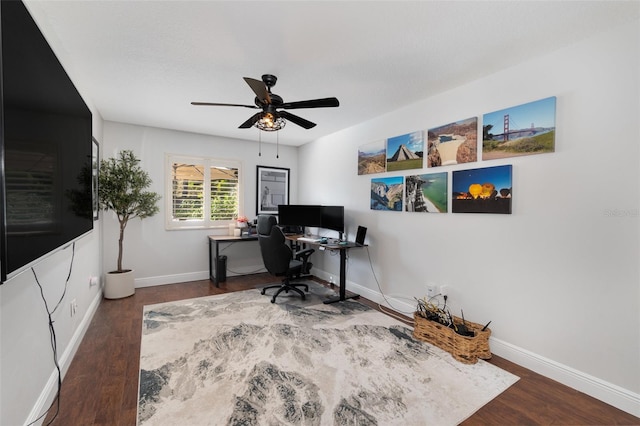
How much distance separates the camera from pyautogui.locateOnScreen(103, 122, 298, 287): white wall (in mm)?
4238

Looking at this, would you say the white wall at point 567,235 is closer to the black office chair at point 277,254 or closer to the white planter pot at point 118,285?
the black office chair at point 277,254

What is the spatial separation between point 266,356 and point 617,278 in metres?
2.67

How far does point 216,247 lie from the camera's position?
4.55 meters

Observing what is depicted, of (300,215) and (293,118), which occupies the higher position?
(293,118)

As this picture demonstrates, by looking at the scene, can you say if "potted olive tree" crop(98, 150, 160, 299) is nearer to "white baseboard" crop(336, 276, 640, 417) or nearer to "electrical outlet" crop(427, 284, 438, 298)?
"electrical outlet" crop(427, 284, 438, 298)

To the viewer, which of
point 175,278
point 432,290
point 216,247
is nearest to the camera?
point 432,290

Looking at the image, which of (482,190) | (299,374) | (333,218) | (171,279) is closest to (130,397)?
(299,374)

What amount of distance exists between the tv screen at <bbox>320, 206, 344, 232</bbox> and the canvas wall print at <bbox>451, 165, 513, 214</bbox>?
5.44ft

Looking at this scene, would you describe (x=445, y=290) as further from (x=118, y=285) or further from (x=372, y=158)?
(x=118, y=285)

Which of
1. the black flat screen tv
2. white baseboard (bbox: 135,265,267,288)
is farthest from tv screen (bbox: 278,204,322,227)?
the black flat screen tv

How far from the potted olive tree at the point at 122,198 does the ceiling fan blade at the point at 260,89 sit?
255 cm

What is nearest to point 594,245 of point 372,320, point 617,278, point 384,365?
point 617,278

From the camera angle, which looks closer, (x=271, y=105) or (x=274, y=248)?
(x=271, y=105)

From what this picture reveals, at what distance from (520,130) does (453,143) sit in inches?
23.8
